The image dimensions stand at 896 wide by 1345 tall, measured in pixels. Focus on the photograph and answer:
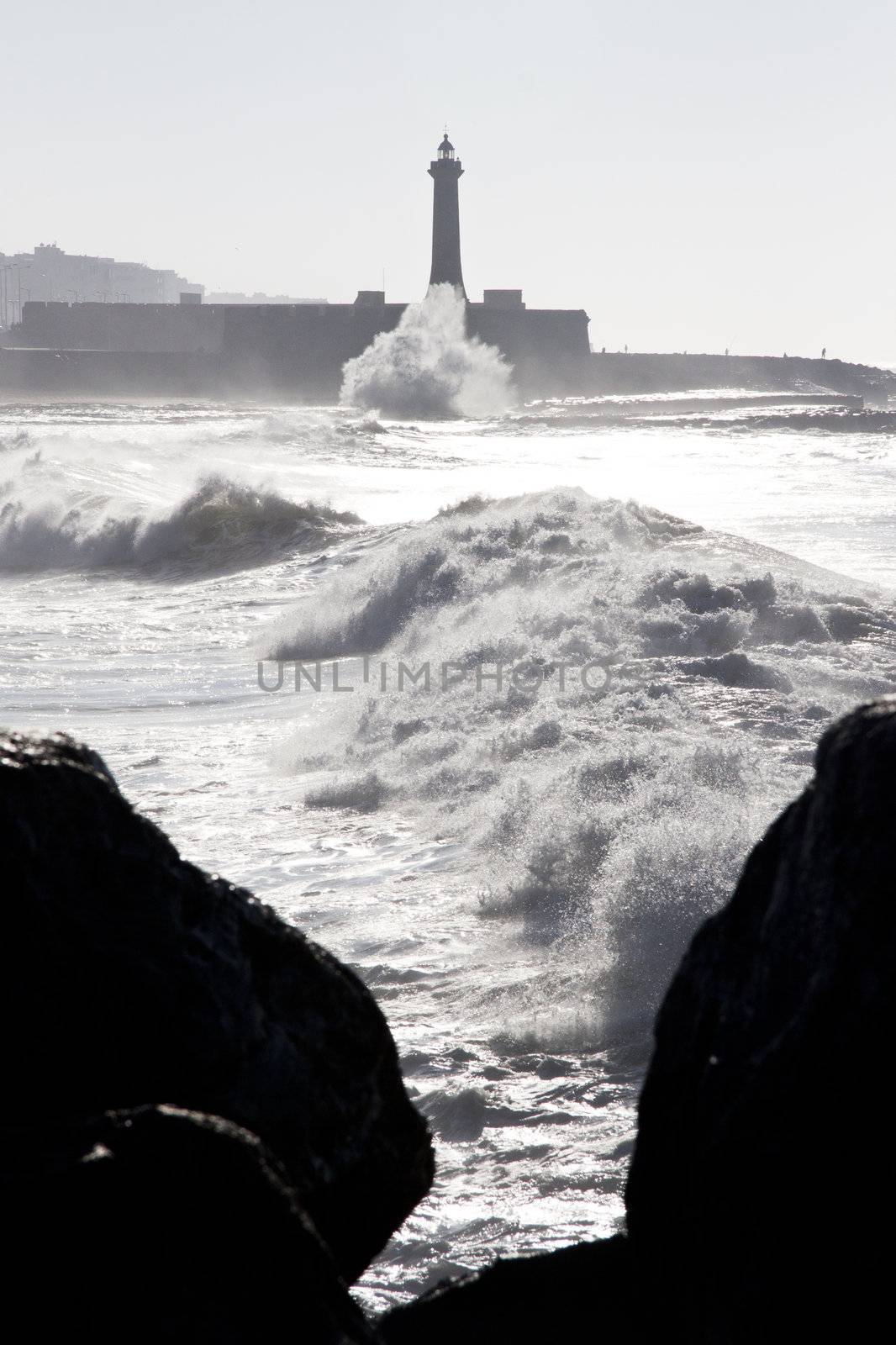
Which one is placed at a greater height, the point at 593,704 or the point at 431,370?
the point at 431,370

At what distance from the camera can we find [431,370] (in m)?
50.5

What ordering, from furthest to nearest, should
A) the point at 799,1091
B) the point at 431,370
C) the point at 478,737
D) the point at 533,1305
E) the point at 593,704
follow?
the point at 431,370 → the point at 593,704 → the point at 478,737 → the point at 533,1305 → the point at 799,1091

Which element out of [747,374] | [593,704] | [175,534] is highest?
[747,374]

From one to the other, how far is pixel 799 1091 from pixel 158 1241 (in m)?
0.61

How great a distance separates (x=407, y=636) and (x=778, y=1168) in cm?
705

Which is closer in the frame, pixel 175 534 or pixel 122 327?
pixel 175 534

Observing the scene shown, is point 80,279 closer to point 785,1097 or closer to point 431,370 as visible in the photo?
point 431,370

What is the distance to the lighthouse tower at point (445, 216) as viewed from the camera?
5272 cm

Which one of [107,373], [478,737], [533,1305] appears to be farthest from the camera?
[107,373]

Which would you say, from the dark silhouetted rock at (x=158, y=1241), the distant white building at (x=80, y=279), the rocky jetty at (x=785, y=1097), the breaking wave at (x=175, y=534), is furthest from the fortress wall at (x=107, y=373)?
the distant white building at (x=80, y=279)

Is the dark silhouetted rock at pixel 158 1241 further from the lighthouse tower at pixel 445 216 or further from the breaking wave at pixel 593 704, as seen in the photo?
the lighthouse tower at pixel 445 216

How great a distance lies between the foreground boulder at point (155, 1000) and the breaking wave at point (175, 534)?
11.4 metres

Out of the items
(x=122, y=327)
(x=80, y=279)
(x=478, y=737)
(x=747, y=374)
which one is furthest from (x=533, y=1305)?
(x=80, y=279)

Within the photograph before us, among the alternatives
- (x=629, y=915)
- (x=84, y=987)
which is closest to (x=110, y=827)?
(x=84, y=987)
